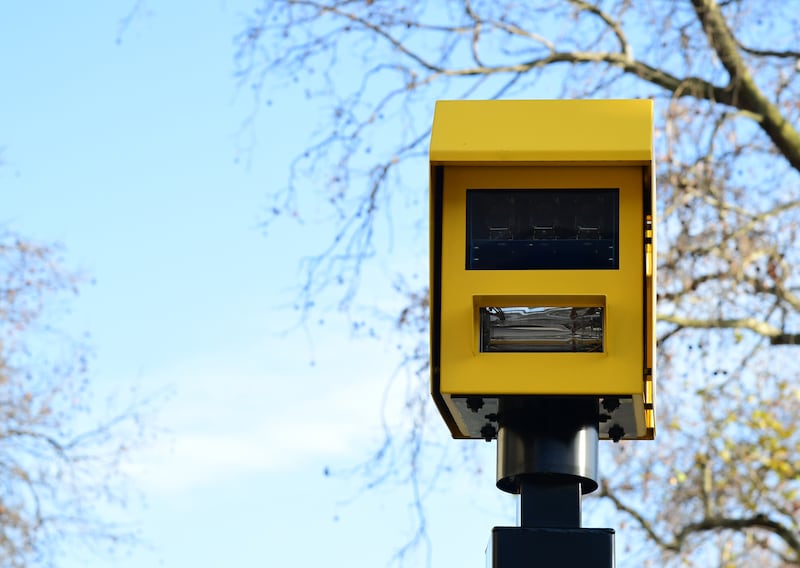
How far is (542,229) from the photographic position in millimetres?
2018

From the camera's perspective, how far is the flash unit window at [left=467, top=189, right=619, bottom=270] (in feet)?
6.52

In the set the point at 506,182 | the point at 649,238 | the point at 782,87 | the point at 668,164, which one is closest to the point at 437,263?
the point at 506,182

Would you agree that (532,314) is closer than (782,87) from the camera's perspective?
A: Yes

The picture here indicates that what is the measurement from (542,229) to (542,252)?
48 mm

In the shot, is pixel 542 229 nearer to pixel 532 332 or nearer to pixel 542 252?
pixel 542 252

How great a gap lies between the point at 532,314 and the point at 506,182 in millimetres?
235

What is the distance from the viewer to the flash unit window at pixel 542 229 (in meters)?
1.99

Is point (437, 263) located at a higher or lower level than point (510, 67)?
lower

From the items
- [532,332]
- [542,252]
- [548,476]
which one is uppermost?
[542,252]

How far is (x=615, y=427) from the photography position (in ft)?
7.02

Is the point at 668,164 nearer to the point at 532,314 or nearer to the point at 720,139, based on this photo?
the point at 720,139

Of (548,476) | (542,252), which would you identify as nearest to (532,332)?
(542,252)

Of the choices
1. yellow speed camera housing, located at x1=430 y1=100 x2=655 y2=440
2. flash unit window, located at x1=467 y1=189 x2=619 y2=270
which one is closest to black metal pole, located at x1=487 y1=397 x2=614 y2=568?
yellow speed camera housing, located at x1=430 y1=100 x2=655 y2=440

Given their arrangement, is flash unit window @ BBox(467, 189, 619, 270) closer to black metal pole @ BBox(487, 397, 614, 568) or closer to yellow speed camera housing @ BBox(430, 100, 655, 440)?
yellow speed camera housing @ BBox(430, 100, 655, 440)
